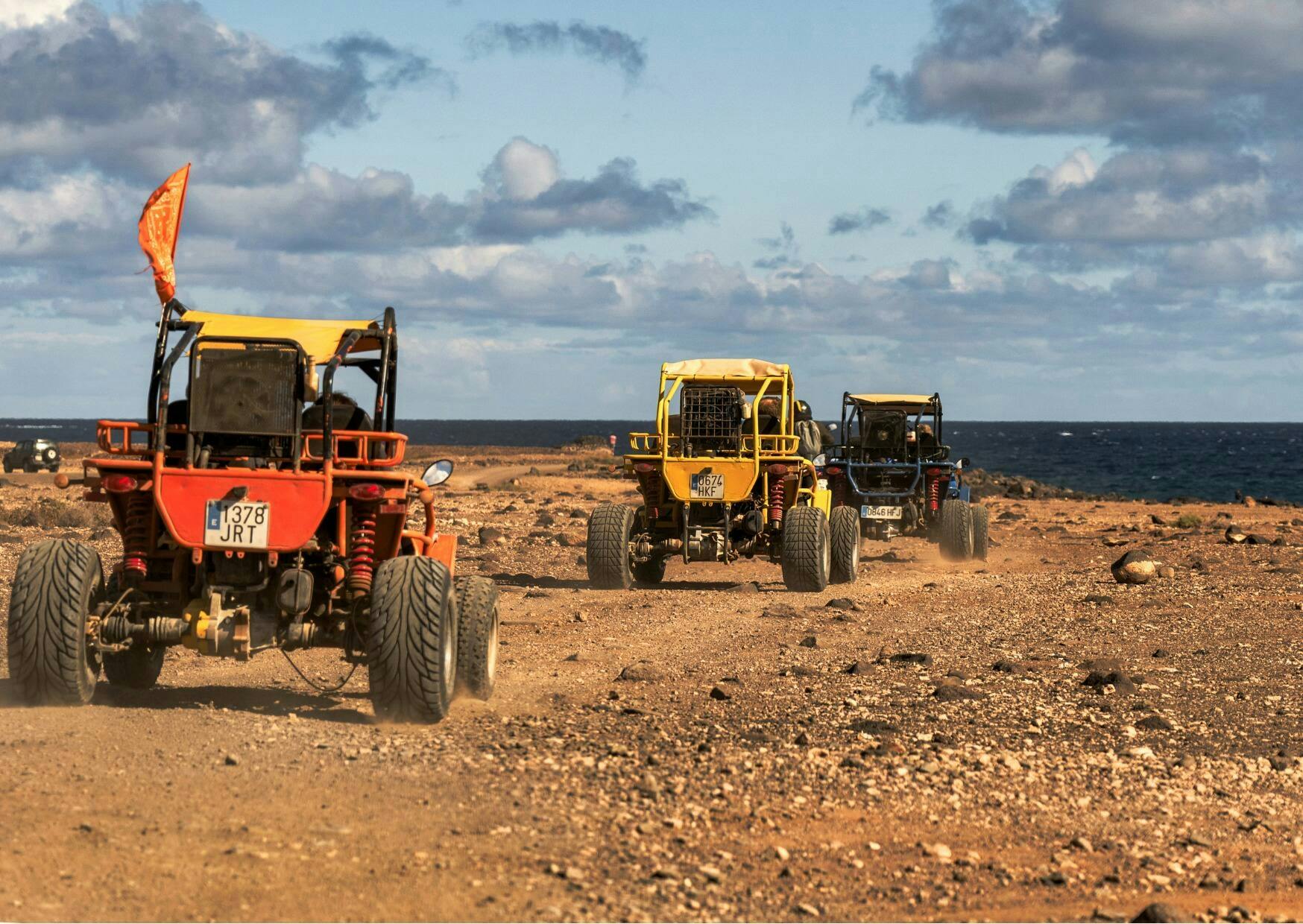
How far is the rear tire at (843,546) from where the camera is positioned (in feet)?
61.3

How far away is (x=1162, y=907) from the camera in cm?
590

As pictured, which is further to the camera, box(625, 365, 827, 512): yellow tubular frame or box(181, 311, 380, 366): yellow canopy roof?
box(625, 365, 827, 512): yellow tubular frame

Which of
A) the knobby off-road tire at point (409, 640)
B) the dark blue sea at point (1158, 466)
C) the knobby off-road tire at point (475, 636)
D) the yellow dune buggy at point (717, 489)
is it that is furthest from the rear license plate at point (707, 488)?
the dark blue sea at point (1158, 466)

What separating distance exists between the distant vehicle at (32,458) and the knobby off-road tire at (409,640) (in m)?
42.7

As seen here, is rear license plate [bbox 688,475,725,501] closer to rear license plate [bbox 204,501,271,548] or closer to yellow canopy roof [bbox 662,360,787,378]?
yellow canopy roof [bbox 662,360,787,378]

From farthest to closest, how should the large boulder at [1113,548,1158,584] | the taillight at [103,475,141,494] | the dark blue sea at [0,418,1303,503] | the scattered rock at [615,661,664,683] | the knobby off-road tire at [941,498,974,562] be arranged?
the dark blue sea at [0,418,1303,503], the knobby off-road tire at [941,498,974,562], the large boulder at [1113,548,1158,584], the scattered rock at [615,661,664,683], the taillight at [103,475,141,494]

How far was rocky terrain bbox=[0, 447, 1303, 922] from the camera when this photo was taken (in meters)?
5.98

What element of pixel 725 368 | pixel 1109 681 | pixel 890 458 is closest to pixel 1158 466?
pixel 890 458

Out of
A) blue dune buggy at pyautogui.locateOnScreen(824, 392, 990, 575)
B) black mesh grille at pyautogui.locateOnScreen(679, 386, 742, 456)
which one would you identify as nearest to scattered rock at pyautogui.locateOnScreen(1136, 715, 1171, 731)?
black mesh grille at pyautogui.locateOnScreen(679, 386, 742, 456)

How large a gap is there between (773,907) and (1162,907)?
4.92ft

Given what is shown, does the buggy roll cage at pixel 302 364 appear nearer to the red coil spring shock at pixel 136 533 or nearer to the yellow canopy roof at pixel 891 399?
the red coil spring shock at pixel 136 533

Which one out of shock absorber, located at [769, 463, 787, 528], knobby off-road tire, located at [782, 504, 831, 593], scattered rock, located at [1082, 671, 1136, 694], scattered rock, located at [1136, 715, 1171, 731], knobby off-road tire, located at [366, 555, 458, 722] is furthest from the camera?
shock absorber, located at [769, 463, 787, 528]

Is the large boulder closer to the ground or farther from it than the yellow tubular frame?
closer to the ground

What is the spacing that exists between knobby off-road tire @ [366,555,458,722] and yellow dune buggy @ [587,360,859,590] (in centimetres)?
889
